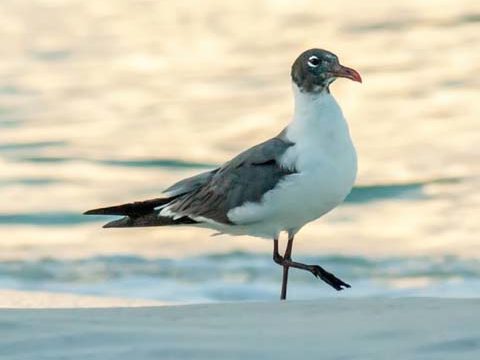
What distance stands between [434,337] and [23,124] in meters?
7.77

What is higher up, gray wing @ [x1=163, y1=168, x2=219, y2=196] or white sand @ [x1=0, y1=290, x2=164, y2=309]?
gray wing @ [x1=163, y1=168, x2=219, y2=196]

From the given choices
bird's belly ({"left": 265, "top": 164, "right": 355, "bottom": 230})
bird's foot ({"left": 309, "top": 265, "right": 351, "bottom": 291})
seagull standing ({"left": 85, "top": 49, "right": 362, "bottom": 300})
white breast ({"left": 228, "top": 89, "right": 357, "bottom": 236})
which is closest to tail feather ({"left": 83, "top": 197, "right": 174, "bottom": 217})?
seagull standing ({"left": 85, "top": 49, "right": 362, "bottom": 300})

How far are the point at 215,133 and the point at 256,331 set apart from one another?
22.7 feet

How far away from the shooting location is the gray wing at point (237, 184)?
739 centimetres

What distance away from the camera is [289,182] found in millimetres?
7254

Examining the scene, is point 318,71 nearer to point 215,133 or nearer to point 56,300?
point 56,300

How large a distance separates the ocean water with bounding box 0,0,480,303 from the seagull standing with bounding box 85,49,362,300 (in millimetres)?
1109

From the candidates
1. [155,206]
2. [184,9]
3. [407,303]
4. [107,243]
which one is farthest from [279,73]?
[407,303]

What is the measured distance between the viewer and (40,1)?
16047 mm

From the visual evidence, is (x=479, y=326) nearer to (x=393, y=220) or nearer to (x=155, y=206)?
(x=155, y=206)

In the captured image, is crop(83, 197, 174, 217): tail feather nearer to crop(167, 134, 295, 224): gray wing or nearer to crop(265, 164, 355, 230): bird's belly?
crop(167, 134, 295, 224): gray wing

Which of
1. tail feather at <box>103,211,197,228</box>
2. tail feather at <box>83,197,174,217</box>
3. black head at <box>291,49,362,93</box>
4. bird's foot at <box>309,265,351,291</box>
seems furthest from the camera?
tail feather at <box>83,197,174,217</box>

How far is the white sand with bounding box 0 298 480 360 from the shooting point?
4617mm

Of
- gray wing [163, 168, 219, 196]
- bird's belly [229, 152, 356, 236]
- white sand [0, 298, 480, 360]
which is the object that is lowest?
white sand [0, 298, 480, 360]
